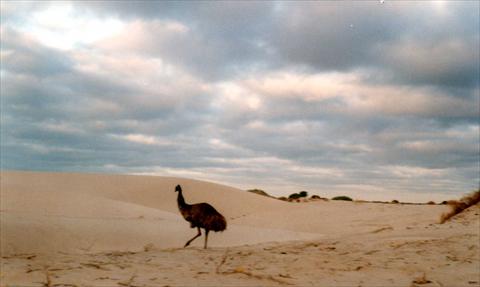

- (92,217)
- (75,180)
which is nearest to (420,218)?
(92,217)

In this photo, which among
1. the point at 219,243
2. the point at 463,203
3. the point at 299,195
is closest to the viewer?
the point at 463,203

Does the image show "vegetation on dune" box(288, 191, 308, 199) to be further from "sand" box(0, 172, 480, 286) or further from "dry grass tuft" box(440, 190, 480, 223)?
"dry grass tuft" box(440, 190, 480, 223)

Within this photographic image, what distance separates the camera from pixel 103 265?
4781 mm

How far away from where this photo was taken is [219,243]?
10055 mm

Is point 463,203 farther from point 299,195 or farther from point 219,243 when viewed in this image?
point 299,195

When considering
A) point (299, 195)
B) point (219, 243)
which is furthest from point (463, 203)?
point (299, 195)

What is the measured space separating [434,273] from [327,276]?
1160mm

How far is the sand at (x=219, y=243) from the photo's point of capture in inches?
175

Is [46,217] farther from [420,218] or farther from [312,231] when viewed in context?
[420,218]

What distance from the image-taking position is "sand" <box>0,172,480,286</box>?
175 inches

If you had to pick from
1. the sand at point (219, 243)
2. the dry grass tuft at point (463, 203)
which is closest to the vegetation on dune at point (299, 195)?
the sand at point (219, 243)

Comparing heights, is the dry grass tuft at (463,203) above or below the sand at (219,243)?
above

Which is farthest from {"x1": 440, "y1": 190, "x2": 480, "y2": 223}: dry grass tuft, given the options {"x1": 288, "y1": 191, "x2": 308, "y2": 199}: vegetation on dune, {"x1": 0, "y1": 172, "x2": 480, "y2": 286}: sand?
{"x1": 288, "y1": 191, "x2": 308, "y2": 199}: vegetation on dune

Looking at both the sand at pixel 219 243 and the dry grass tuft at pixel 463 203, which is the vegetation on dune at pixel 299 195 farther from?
the dry grass tuft at pixel 463 203
